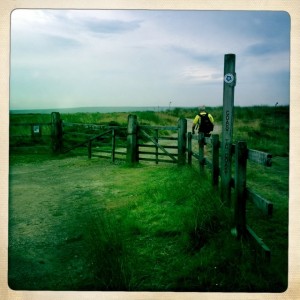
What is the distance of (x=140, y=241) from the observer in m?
3.58

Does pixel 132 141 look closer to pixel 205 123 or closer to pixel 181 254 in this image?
pixel 205 123

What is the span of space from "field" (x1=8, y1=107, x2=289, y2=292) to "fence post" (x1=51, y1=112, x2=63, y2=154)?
4.32 meters

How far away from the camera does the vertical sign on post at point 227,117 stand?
375 cm

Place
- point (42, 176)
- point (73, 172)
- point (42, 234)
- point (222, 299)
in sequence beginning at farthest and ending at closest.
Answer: point (73, 172) → point (42, 176) → point (42, 234) → point (222, 299)

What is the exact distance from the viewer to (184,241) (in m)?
3.36

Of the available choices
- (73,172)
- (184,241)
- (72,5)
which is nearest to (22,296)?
(184,241)

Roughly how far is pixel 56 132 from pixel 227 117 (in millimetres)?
7298

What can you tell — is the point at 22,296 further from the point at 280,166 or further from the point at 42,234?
the point at 280,166

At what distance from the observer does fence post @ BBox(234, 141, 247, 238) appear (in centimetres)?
334

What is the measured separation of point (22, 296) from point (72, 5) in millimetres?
2655

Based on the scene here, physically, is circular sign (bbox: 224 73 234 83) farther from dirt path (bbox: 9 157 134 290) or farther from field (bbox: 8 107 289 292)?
dirt path (bbox: 9 157 134 290)

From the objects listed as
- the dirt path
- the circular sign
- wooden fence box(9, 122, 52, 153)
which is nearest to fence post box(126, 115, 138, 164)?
the dirt path

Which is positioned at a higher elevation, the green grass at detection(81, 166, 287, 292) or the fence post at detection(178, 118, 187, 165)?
the fence post at detection(178, 118, 187, 165)

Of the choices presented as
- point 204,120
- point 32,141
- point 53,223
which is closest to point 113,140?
point 32,141
